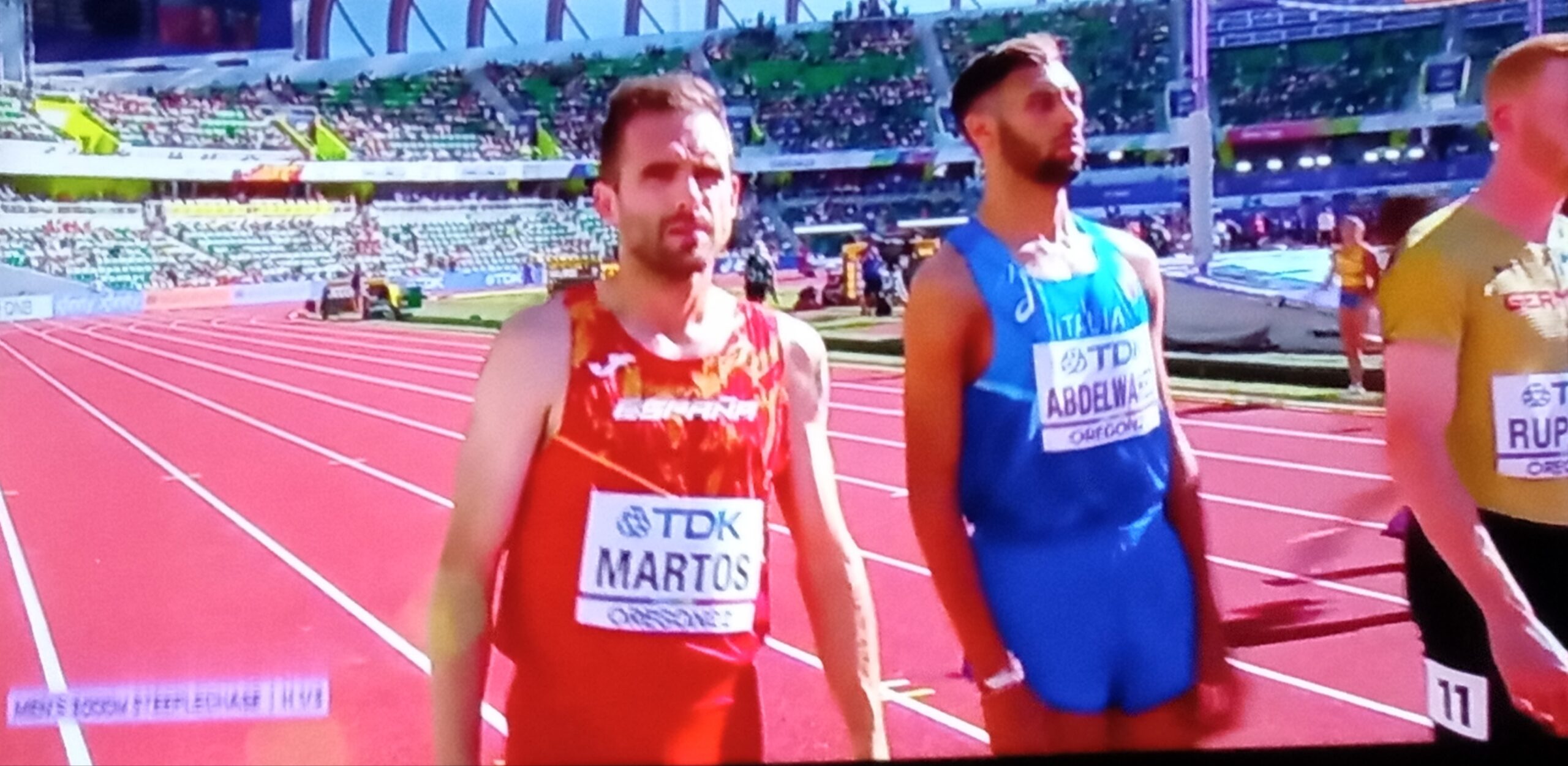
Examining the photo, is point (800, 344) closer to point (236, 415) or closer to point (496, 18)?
point (496, 18)

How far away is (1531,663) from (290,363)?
2030 mm

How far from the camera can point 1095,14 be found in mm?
2234

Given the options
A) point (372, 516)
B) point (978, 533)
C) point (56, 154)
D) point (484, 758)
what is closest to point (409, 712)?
point (484, 758)

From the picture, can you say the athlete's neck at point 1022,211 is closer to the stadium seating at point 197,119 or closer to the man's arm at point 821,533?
the man's arm at point 821,533

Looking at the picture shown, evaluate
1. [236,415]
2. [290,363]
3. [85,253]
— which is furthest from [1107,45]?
[85,253]

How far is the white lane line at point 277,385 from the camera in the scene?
2.17 metres

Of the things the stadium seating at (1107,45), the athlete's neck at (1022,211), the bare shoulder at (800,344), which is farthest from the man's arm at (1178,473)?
the bare shoulder at (800,344)

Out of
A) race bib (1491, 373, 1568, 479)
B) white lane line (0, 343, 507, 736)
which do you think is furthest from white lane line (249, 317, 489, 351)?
race bib (1491, 373, 1568, 479)

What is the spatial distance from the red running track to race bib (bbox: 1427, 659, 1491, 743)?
6 centimetres

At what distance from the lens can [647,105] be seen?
191 centimetres

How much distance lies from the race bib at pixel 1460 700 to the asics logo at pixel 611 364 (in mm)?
1402

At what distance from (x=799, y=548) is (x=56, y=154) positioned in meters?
1.45

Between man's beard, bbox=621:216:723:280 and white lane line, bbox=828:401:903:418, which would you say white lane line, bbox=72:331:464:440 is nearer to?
man's beard, bbox=621:216:723:280

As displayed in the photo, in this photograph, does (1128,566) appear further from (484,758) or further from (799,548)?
(484,758)
